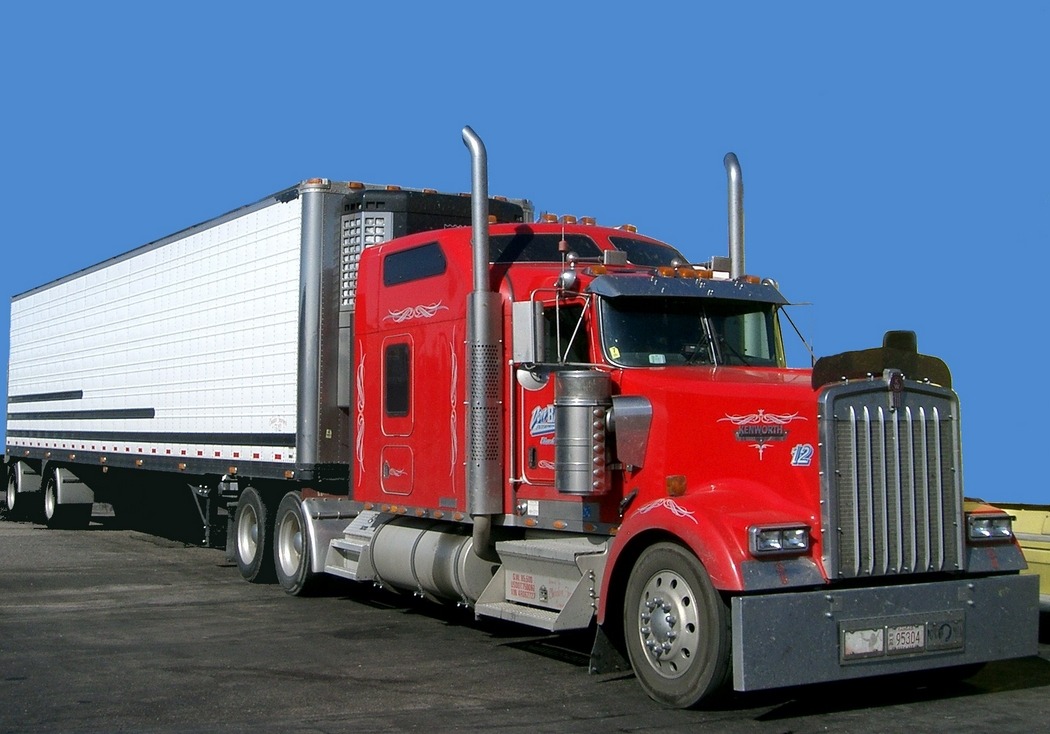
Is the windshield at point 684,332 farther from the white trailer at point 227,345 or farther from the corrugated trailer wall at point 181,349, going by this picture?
the corrugated trailer wall at point 181,349

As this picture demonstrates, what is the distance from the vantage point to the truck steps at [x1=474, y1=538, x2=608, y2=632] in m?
9.22

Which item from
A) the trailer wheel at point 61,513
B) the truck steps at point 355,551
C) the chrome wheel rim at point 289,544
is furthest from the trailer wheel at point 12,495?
the truck steps at point 355,551

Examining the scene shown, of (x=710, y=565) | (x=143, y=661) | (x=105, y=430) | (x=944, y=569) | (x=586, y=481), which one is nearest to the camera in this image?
(x=710, y=565)

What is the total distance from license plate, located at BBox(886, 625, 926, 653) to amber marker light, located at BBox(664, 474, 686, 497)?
60.4 inches

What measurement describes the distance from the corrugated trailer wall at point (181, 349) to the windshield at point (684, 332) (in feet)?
16.8

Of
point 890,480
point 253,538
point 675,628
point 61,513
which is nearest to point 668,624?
point 675,628

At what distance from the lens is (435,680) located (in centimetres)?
929

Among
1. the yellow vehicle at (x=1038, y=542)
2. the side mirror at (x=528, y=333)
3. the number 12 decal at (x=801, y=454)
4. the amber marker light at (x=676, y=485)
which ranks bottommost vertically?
the yellow vehicle at (x=1038, y=542)

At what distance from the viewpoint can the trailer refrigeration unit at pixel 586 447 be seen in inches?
314

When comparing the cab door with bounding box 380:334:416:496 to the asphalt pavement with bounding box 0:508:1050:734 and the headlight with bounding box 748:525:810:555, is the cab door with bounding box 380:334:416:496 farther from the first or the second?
the headlight with bounding box 748:525:810:555

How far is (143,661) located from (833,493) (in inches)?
210

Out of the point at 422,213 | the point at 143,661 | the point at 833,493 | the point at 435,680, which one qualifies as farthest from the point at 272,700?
the point at 422,213

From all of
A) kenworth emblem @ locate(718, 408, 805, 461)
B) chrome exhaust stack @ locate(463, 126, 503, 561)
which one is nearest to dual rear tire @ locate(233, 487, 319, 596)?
chrome exhaust stack @ locate(463, 126, 503, 561)

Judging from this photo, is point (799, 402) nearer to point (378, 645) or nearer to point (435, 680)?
point (435, 680)
